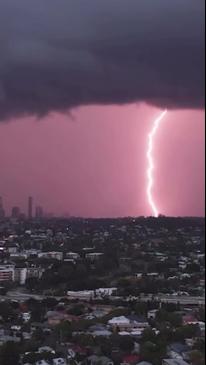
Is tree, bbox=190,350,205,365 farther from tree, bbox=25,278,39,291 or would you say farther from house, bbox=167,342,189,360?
tree, bbox=25,278,39,291

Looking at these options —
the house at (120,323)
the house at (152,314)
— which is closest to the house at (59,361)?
the house at (120,323)

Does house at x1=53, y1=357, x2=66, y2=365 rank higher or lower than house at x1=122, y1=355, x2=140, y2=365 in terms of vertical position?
lower

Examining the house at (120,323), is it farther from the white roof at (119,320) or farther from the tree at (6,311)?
the tree at (6,311)

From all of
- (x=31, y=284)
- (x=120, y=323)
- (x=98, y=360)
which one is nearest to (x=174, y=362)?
(x=98, y=360)

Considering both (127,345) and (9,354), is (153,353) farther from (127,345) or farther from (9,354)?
(9,354)

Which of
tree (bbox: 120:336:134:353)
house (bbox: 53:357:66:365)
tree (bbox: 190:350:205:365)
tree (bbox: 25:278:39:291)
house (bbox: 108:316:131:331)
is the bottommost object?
house (bbox: 53:357:66:365)

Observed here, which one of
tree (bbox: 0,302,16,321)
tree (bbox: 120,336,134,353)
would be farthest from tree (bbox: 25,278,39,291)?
tree (bbox: 120,336,134,353)

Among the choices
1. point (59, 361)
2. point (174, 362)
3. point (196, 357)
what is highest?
point (196, 357)
